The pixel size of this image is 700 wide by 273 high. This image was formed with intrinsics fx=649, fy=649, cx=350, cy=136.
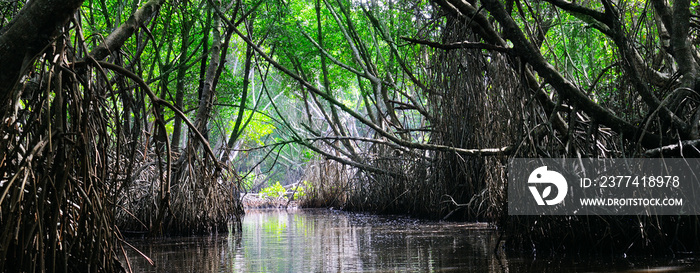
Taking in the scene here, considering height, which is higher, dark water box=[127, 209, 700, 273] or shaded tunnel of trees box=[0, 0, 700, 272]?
shaded tunnel of trees box=[0, 0, 700, 272]

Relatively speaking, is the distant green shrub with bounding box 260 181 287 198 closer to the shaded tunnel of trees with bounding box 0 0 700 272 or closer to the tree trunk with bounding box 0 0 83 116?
the shaded tunnel of trees with bounding box 0 0 700 272

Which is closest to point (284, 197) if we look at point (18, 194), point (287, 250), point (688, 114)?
point (287, 250)

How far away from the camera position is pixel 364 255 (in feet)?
17.7

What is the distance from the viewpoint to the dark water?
4281mm

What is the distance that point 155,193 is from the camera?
27.8ft

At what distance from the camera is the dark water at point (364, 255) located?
428 centimetres

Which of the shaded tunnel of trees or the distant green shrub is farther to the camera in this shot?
the distant green shrub

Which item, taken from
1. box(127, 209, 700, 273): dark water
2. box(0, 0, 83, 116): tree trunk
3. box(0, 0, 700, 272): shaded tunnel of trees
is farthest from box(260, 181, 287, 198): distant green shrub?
box(0, 0, 83, 116): tree trunk

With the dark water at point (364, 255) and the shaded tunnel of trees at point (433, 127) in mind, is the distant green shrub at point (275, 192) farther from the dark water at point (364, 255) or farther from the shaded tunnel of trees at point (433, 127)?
the dark water at point (364, 255)

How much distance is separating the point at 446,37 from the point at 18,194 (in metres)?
4.68

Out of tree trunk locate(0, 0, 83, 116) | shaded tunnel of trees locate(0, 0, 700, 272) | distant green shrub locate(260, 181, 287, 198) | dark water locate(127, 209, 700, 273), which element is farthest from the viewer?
distant green shrub locate(260, 181, 287, 198)

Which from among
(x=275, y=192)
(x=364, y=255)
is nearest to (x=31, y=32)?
(x=364, y=255)

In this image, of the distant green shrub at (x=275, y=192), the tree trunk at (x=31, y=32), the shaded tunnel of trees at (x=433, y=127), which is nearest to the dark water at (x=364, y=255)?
the shaded tunnel of trees at (x=433, y=127)

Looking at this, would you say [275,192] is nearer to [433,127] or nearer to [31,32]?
[433,127]
